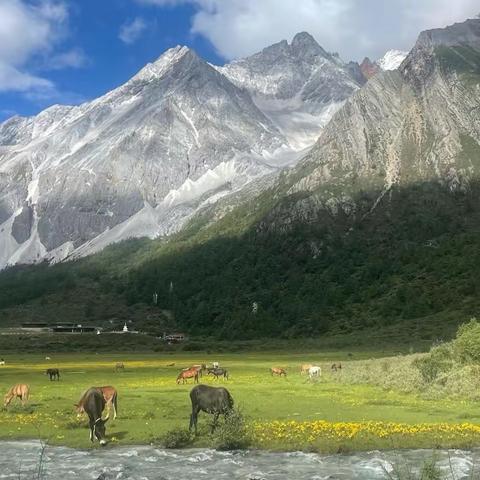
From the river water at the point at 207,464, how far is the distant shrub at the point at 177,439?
58 centimetres

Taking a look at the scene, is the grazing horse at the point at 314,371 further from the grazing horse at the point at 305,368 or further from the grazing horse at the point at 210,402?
the grazing horse at the point at 210,402

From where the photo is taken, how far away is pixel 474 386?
48094mm

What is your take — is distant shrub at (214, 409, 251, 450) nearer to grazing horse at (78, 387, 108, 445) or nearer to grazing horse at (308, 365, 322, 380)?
grazing horse at (78, 387, 108, 445)

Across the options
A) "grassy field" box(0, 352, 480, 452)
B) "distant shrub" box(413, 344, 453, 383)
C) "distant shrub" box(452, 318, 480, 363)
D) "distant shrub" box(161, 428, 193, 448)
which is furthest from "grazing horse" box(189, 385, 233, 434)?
"distant shrub" box(452, 318, 480, 363)

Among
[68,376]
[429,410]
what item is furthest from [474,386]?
[68,376]

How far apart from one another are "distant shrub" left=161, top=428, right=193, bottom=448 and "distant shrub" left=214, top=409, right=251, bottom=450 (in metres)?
1.40

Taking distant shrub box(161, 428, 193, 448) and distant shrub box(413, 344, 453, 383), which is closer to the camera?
distant shrub box(161, 428, 193, 448)

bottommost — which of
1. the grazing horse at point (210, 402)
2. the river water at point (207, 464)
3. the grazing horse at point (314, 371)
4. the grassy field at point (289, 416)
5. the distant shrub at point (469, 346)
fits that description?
the river water at point (207, 464)

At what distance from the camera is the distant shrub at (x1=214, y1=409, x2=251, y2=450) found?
2916 centimetres

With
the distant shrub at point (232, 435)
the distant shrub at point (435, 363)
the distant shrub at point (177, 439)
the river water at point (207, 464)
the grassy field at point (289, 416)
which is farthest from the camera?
the distant shrub at point (435, 363)

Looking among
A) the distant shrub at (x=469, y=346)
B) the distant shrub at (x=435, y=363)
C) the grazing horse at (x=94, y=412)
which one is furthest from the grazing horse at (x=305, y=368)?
the grazing horse at (x=94, y=412)

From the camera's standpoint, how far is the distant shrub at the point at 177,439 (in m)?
29.6

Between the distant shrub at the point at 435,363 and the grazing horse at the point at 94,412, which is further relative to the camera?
the distant shrub at the point at 435,363

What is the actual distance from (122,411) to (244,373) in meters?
39.3
